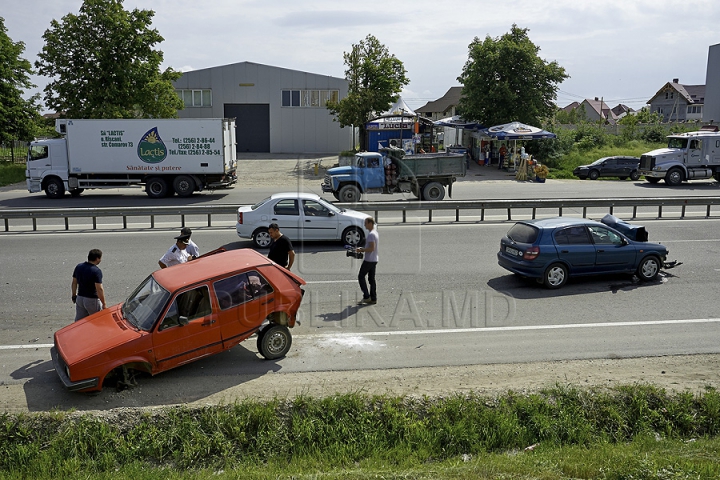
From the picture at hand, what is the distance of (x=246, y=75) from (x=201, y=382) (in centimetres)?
4706

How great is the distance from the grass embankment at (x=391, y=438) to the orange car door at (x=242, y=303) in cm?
142

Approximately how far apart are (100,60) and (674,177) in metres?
31.6

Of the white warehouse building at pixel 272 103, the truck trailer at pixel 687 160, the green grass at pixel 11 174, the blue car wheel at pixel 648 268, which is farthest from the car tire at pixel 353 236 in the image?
the white warehouse building at pixel 272 103

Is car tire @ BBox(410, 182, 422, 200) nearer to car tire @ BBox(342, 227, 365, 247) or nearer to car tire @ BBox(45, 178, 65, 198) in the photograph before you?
car tire @ BBox(342, 227, 365, 247)

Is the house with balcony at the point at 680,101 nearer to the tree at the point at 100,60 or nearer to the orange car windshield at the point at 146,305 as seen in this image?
the tree at the point at 100,60

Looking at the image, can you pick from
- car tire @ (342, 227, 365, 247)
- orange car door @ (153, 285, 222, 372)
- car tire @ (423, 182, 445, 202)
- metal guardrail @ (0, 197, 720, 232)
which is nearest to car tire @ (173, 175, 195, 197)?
metal guardrail @ (0, 197, 720, 232)

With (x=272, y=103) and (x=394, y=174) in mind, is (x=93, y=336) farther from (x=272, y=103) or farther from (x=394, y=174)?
(x=272, y=103)

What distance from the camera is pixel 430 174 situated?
25.4 m

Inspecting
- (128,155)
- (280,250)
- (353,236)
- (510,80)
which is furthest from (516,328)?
(510,80)

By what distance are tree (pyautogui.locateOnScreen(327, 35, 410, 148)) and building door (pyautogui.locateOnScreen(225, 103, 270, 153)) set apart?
977 cm

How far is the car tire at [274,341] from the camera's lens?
8.81 meters

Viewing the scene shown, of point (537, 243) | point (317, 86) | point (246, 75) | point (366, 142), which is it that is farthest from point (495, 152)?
point (537, 243)

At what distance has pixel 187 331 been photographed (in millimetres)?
8148

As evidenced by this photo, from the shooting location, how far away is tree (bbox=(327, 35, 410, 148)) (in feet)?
141
